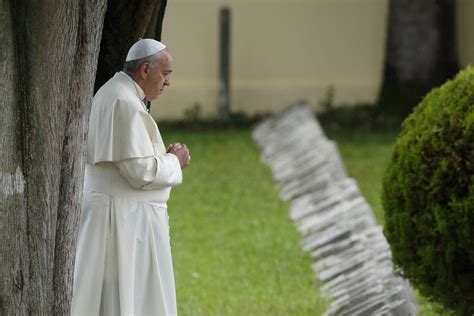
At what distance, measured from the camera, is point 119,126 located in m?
6.52

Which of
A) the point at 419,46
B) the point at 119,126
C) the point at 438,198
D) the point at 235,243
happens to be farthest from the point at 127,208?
the point at 419,46

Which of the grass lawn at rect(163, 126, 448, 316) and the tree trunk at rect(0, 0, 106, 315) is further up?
the tree trunk at rect(0, 0, 106, 315)

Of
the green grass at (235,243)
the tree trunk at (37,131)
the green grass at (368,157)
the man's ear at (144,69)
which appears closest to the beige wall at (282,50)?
the green grass at (368,157)

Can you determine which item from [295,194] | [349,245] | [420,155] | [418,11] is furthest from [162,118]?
[420,155]

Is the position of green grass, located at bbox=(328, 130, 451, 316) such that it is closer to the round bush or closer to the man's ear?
the round bush

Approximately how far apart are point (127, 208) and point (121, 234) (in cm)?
13

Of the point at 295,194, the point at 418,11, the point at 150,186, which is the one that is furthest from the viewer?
the point at 418,11

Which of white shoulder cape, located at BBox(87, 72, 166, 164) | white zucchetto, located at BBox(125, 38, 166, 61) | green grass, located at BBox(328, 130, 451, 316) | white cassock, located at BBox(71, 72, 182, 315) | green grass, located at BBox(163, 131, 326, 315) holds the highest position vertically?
white zucchetto, located at BBox(125, 38, 166, 61)

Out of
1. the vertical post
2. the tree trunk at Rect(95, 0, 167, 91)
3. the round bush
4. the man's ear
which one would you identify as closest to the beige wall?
the vertical post

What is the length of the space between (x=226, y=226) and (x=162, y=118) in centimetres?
747

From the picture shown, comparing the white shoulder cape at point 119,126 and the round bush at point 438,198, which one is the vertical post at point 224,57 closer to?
the round bush at point 438,198

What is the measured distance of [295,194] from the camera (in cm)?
1384

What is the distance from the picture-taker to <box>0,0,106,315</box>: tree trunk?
5.80 m

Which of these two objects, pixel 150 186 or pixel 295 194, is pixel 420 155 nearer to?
pixel 150 186
